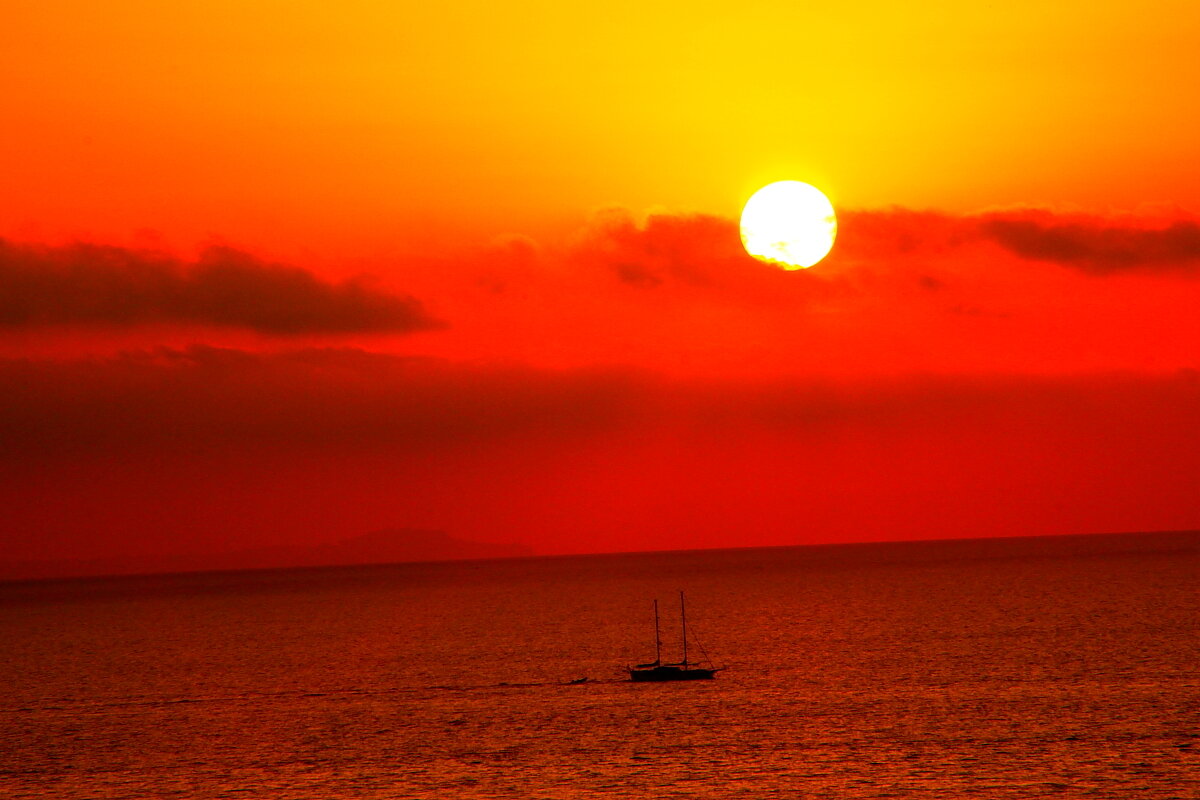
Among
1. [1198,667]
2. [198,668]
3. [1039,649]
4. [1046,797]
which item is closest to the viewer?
[1046,797]

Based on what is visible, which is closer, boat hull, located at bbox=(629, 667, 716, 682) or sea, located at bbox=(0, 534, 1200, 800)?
sea, located at bbox=(0, 534, 1200, 800)

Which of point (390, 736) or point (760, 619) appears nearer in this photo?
point (390, 736)

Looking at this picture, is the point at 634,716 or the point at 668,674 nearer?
the point at 634,716

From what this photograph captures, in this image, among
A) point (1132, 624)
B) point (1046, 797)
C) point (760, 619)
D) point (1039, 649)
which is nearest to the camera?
point (1046, 797)

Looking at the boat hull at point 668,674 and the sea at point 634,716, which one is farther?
the boat hull at point 668,674

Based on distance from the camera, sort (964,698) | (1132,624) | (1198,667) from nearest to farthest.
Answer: (964,698), (1198,667), (1132,624)

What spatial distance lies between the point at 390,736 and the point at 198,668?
2062 inches

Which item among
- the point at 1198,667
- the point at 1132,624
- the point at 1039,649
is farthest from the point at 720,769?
the point at 1132,624

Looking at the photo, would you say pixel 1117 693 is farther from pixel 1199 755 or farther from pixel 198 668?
pixel 198 668

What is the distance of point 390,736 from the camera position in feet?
233

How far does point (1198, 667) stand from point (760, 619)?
68887 mm

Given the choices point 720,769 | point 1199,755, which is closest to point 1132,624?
point 1199,755

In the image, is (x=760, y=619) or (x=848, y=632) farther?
(x=760, y=619)

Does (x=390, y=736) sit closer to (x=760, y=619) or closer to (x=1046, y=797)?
(x=1046, y=797)
